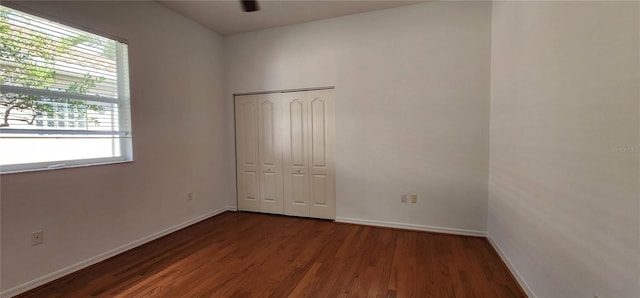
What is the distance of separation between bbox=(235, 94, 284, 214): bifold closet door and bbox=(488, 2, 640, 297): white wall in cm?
293

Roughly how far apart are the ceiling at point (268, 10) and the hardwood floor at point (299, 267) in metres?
2.80

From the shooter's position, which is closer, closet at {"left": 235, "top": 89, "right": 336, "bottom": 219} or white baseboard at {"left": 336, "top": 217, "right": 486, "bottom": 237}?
white baseboard at {"left": 336, "top": 217, "right": 486, "bottom": 237}

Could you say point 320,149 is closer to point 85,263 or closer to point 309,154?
point 309,154

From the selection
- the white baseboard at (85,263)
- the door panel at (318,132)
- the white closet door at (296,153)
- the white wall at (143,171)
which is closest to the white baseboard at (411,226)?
the white closet door at (296,153)

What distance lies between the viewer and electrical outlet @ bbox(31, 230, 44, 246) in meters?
2.08

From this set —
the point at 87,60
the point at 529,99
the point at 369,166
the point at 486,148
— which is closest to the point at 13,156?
the point at 87,60

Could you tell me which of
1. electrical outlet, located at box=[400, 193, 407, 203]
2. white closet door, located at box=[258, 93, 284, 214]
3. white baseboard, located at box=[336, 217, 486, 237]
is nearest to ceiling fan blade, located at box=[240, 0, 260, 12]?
white closet door, located at box=[258, 93, 284, 214]

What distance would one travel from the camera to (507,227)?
237 cm

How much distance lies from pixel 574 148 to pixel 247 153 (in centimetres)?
381

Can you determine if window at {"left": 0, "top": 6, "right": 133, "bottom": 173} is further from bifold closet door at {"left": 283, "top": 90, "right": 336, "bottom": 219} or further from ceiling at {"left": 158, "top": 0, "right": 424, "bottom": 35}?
bifold closet door at {"left": 283, "top": 90, "right": 336, "bottom": 219}

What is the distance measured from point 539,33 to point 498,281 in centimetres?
194

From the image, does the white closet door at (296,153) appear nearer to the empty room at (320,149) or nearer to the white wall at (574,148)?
the empty room at (320,149)

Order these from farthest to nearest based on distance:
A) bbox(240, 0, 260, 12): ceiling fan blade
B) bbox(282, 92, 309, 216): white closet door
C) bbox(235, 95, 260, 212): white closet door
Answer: bbox(235, 95, 260, 212): white closet door → bbox(282, 92, 309, 216): white closet door → bbox(240, 0, 260, 12): ceiling fan blade

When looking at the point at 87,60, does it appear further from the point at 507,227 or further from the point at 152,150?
the point at 507,227
